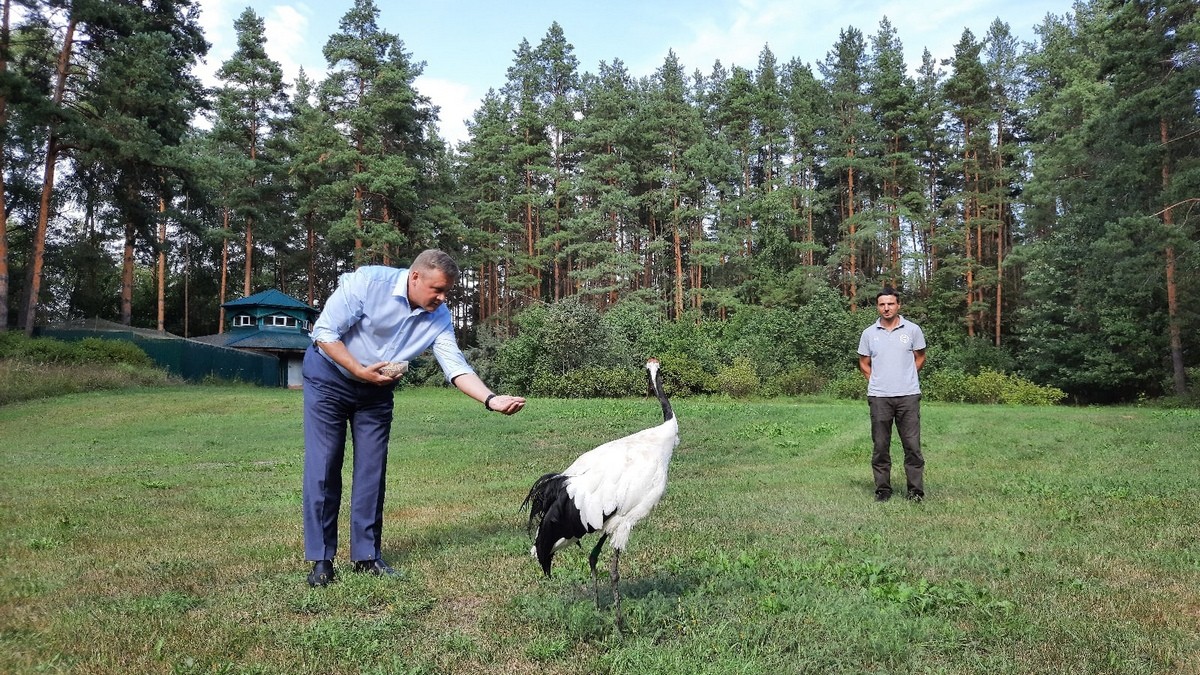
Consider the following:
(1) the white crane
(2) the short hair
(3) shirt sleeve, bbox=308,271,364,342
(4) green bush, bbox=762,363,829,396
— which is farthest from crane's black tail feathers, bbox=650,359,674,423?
(4) green bush, bbox=762,363,829,396

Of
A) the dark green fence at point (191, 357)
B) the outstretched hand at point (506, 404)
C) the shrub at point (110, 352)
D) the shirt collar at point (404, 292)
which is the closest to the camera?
the outstretched hand at point (506, 404)

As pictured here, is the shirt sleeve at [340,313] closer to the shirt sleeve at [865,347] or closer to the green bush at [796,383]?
the shirt sleeve at [865,347]

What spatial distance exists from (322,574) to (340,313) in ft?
6.39

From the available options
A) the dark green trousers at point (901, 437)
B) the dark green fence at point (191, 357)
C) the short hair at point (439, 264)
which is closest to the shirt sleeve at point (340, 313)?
the short hair at point (439, 264)

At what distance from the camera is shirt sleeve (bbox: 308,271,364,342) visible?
562 centimetres

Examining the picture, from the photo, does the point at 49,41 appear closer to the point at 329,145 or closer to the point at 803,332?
the point at 329,145

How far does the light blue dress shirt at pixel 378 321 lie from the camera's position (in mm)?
5699

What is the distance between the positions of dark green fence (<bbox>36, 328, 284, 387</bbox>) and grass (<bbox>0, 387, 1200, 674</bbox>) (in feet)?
78.3

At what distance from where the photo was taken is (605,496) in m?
4.72

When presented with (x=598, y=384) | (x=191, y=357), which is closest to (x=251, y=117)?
(x=191, y=357)

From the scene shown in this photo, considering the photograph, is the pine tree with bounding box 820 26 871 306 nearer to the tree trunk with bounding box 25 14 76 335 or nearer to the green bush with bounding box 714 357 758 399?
the green bush with bounding box 714 357 758 399

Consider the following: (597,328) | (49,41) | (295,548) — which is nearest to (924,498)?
(295,548)

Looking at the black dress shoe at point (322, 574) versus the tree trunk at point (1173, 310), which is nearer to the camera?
the black dress shoe at point (322, 574)

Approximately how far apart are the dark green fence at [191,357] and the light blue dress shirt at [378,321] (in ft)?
107
